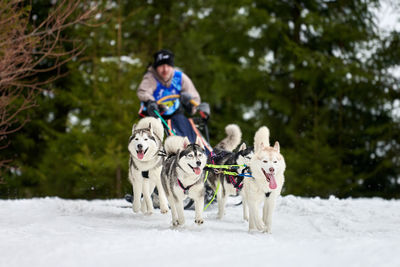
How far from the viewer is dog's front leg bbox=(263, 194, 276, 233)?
15.3ft

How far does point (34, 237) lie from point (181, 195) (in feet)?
4.83

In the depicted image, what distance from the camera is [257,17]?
43.0 feet

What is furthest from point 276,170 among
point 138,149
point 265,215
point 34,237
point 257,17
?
point 257,17

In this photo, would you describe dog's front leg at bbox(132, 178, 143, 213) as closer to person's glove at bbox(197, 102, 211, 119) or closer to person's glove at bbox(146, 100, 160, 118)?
person's glove at bbox(146, 100, 160, 118)

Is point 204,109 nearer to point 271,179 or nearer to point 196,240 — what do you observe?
point 271,179

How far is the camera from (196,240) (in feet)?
14.0

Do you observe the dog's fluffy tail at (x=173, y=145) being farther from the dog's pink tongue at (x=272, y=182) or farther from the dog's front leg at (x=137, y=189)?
the dog's pink tongue at (x=272, y=182)

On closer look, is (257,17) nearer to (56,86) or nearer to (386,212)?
(56,86)

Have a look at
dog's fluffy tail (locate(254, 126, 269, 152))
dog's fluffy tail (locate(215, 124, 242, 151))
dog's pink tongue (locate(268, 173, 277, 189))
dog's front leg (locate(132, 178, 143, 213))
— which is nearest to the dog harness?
dog's fluffy tail (locate(215, 124, 242, 151))

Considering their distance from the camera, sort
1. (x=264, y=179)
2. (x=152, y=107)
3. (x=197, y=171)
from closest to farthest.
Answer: (x=197, y=171), (x=264, y=179), (x=152, y=107)

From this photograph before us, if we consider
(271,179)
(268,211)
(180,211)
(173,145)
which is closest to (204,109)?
(173,145)

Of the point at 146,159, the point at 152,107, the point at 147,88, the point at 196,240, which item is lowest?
the point at 196,240

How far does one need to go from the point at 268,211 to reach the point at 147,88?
2.80m

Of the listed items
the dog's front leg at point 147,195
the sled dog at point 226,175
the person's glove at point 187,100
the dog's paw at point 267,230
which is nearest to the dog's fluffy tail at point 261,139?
the sled dog at point 226,175
